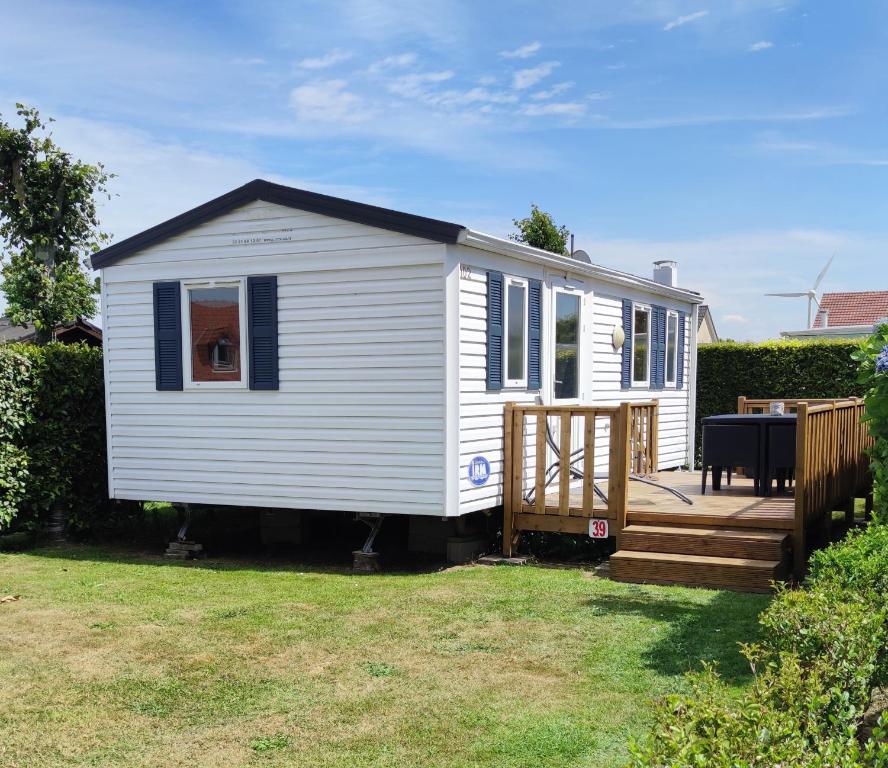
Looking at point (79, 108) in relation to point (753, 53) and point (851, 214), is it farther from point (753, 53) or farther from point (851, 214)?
point (851, 214)

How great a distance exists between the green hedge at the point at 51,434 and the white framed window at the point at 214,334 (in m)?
1.49

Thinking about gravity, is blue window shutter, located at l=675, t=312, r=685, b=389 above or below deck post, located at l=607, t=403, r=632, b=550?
above

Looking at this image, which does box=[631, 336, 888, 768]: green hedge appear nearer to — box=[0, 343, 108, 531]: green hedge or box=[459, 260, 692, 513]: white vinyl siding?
box=[459, 260, 692, 513]: white vinyl siding

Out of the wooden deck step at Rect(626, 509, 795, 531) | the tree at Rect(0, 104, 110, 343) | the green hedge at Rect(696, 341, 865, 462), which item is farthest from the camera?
the tree at Rect(0, 104, 110, 343)

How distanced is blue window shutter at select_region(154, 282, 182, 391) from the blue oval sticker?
10.5ft

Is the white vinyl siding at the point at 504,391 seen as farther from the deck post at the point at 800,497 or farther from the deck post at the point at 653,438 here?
the deck post at the point at 800,497

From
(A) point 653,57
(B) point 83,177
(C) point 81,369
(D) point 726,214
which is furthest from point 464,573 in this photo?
(D) point 726,214

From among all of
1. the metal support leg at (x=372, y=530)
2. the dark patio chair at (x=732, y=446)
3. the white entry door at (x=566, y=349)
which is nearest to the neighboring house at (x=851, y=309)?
the white entry door at (x=566, y=349)

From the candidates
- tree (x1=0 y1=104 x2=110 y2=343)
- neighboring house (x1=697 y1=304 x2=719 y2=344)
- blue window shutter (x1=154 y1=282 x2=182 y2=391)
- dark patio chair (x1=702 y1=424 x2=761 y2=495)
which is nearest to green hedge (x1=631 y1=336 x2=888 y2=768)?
dark patio chair (x1=702 y1=424 x2=761 y2=495)

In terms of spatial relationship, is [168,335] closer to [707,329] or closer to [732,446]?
[732,446]

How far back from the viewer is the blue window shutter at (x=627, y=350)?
35.9 feet

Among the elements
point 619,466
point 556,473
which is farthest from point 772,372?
point 619,466

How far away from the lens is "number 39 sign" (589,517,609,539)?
26.1 feet

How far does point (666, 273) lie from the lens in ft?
41.9
